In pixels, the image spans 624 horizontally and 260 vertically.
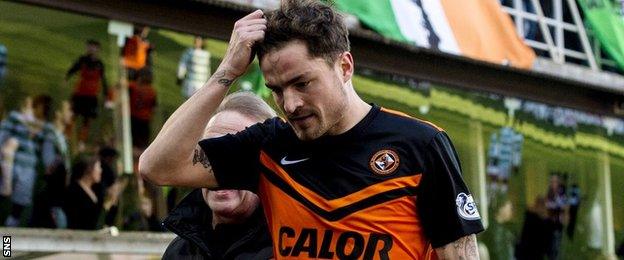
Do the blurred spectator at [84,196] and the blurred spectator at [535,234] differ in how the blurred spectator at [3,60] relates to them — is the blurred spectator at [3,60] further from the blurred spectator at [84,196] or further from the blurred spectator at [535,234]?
the blurred spectator at [535,234]

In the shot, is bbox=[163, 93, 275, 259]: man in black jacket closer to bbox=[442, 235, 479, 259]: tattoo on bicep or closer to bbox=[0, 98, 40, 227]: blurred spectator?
bbox=[442, 235, 479, 259]: tattoo on bicep

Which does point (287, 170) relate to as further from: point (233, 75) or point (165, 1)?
A: point (165, 1)

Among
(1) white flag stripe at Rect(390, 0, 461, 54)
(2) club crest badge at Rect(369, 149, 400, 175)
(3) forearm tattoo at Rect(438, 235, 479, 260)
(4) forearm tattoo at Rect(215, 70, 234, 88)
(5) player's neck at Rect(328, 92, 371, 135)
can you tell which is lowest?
(3) forearm tattoo at Rect(438, 235, 479, 260)

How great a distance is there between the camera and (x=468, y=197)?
4.42 meters

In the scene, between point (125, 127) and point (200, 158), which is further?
point (125, 127)

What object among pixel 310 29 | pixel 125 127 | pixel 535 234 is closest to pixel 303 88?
pixel 310 29

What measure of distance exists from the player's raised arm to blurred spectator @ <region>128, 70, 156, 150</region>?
7847 millimetres

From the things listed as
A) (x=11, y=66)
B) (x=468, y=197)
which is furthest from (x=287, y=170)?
(x=11, y=66)

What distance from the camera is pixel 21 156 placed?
11.2 meters

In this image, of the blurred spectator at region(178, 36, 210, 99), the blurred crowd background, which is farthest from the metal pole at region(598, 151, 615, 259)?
the blurred spectator at region(178, 36, 210, 99)

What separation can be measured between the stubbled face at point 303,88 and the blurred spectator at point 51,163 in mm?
7271

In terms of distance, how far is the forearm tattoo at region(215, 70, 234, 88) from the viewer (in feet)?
15.0

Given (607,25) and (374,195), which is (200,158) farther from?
(607,25)

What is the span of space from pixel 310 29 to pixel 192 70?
28.6 ft
